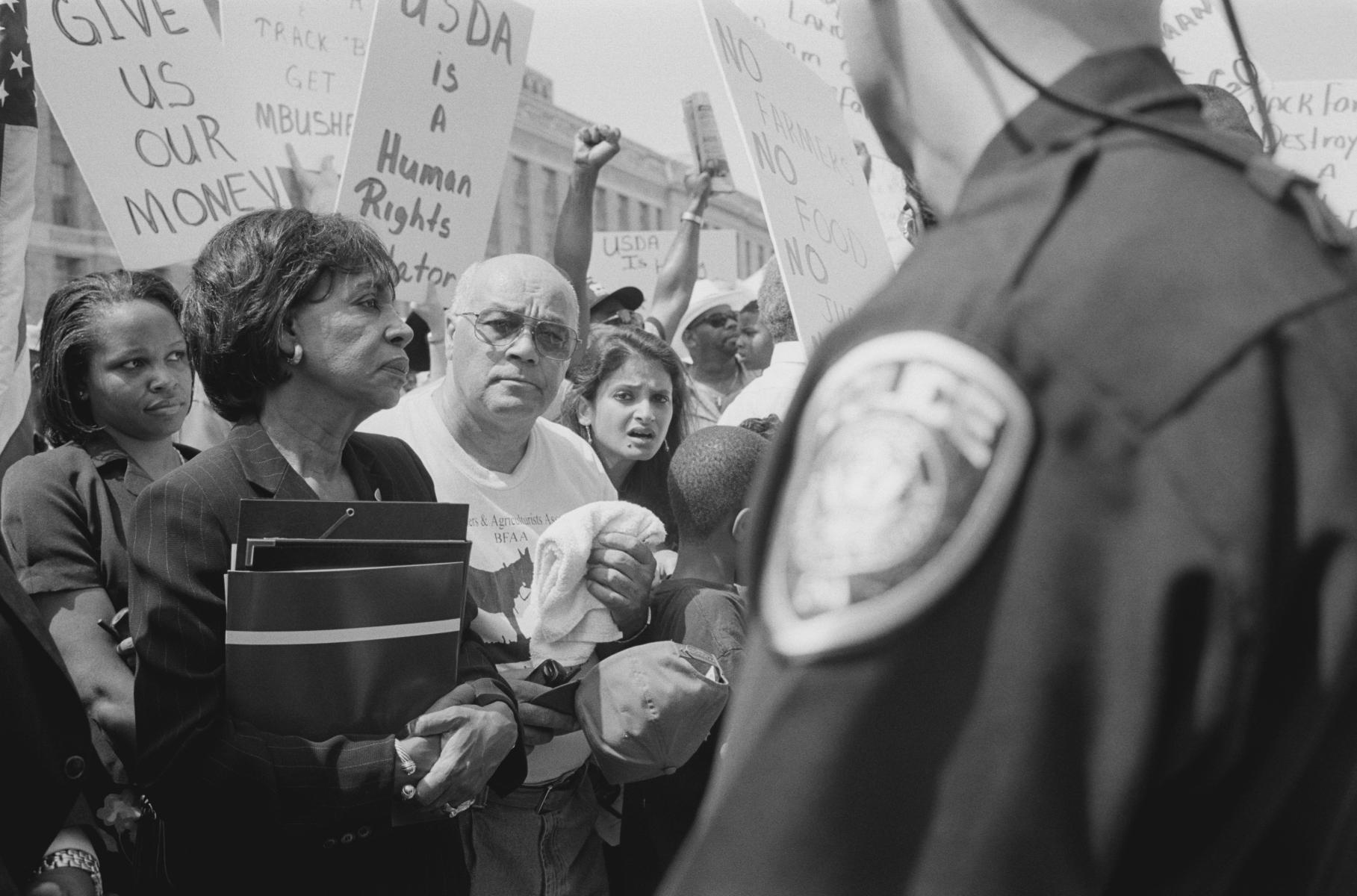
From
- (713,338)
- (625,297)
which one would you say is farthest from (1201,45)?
(713,338)

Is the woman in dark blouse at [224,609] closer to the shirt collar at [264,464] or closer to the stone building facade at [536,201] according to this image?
the shirt collar at [264,464]

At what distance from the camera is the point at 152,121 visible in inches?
197

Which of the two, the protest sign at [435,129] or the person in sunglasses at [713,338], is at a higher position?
the protest sign at [435,129]

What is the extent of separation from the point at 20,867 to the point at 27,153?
270cm

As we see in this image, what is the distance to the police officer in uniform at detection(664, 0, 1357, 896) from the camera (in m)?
0.81

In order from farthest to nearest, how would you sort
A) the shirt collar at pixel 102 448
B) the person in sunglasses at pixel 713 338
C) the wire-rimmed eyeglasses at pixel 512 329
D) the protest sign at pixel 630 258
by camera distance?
the protest sign at pixel 630 258 < the person in sunglasses at pixel 713 338 < the wire-rimmed eyeglasses at pixel 512 329 < the shirt collar at pixel 102 448

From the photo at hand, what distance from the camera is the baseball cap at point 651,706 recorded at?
286 centimetres

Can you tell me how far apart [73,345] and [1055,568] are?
333 centimetres

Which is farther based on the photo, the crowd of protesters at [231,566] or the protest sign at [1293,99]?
the protest sign at [1293,99]

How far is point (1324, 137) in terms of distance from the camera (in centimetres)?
616

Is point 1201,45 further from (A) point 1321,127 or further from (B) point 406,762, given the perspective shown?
(B) point 406,762

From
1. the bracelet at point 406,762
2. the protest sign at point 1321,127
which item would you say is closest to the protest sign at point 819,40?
the protest sign at point 1321,127

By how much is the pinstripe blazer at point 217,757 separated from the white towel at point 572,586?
0.59 m

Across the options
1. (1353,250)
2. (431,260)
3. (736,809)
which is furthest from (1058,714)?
(431,260)
